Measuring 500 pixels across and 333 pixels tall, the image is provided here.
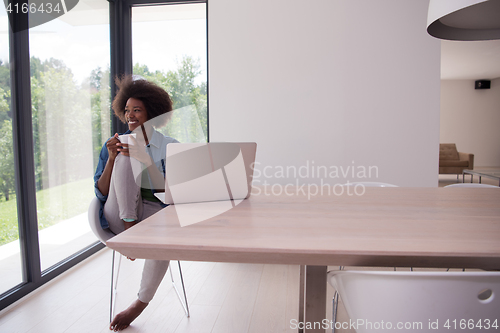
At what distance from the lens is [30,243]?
6.85ft

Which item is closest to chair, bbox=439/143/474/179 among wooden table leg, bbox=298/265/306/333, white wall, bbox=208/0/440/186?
white wall, bbox=208/0/440/186

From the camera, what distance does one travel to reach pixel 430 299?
0.69 m

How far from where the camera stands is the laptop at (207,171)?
1245 mm

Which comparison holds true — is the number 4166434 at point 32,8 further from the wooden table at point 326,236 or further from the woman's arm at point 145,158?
the wooden table at point 326,236

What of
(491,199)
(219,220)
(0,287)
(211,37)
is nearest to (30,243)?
(0,287)

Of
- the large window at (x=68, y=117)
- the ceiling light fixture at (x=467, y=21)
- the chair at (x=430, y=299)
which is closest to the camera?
the chair at (x=430, y=299)

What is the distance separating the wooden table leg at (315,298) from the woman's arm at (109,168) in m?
1.15

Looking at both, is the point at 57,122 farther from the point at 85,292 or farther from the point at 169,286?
the point at 169,286

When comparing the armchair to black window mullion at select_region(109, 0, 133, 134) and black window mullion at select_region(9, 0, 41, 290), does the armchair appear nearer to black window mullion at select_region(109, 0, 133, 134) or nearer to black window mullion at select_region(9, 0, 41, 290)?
black window mullion at select_region(109, 0, 133, 134)

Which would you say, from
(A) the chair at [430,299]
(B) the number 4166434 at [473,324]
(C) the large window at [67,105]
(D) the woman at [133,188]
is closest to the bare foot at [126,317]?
(D) the woman at [133,188]

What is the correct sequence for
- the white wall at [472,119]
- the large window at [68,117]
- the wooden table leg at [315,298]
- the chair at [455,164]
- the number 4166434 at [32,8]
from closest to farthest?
the wooden table leg at [315,298], the number 4166434 at [32,8], the large window at [68,117], the chair at [455,164], the white wall at [472,119]

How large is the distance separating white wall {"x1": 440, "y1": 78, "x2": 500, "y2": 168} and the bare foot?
31.5 feet

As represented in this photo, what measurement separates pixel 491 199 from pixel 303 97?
1.64m

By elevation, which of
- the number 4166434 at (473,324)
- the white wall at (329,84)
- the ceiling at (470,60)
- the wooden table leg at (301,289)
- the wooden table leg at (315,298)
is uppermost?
the ceiling at (470,60)
